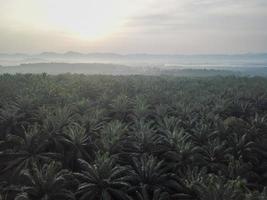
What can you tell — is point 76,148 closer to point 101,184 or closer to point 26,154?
point 26,154

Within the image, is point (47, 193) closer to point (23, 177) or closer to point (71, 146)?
point (23, 177)

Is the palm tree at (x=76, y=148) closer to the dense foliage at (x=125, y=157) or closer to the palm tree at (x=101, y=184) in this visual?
the dense foliage at (x=125, y=157)

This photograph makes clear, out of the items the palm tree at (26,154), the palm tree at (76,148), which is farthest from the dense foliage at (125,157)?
the palm tree at (26,154)

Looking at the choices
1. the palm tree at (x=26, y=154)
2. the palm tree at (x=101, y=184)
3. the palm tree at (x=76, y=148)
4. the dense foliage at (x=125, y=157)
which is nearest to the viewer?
the dense foliage at (x=125, y=157)

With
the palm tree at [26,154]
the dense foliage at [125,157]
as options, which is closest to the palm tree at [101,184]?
the dense foliage at [125,157]

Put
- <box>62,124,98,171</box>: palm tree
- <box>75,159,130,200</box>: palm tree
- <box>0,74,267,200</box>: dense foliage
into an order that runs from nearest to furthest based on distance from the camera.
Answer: <box>0,74,267,200</box>: dense foliage → <box>75,159,130,200</box>: palm tree → <box>62,124,98,171</box>: palm tree

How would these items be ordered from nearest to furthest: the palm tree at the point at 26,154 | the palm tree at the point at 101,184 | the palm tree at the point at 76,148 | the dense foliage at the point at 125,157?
the dense foliage at the point at 125,157 → the palm tree at the point at 101,184 → the palm tree at the point at 26,154 → the palm tree at the point at 76,148

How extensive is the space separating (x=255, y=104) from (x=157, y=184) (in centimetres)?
5275

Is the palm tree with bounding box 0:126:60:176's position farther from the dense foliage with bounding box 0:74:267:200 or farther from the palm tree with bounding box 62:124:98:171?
the palm tree with bounding box 62:124:98:171

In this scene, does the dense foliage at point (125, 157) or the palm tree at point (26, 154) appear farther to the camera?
the palm tree at point (26, 154)

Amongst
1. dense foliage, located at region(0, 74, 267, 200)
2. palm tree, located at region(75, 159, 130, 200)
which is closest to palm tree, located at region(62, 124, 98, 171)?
dense foliage, located at region(0, 74, 267, 200)

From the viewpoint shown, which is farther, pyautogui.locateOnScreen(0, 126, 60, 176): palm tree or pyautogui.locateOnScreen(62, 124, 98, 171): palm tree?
pyautogui.locateOnScreen(62, 124, 98, 171): palm tree

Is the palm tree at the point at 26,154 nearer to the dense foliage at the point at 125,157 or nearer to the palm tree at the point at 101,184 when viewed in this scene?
the dense foliage at the point at 125,157

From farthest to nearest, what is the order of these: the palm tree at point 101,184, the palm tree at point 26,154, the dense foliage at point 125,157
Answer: the palm tree at point 26,154
the palm tree at point 101,184
the dense foliage at point 125,157
